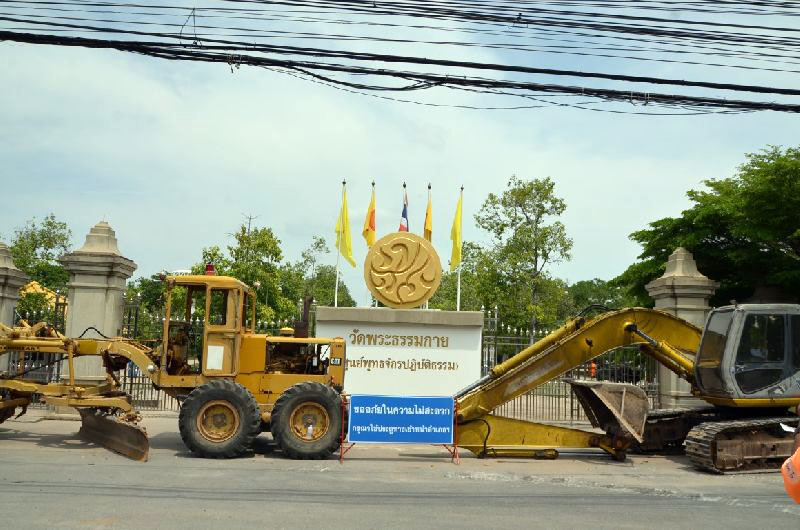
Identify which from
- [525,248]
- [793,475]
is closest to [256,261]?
[525,248]

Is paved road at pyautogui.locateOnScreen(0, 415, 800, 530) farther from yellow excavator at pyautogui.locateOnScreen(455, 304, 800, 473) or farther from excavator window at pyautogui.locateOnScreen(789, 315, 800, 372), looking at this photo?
excavator window at pyautogui.locateOnScreen(789, 315, 800, 372)

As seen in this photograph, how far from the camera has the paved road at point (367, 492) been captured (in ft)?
24.6

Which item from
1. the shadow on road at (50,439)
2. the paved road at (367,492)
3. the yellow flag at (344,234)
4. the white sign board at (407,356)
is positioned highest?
the yellow flag at (344,234)

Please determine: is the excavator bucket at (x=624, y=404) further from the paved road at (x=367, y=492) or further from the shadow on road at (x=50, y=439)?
the shadow on road at (x=50, y=439)

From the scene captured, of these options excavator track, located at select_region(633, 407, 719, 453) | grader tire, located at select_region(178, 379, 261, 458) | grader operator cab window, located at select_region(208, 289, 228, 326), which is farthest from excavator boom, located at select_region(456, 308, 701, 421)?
grader operator cab window, located at select_region(208, 289, 228, 326)

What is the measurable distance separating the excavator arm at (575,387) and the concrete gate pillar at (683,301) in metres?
3.75

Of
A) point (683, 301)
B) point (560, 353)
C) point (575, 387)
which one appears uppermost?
point (683, 301)

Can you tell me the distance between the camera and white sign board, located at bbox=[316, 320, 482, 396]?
1684 centimetres

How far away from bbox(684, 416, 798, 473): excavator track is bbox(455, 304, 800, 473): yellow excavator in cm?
2

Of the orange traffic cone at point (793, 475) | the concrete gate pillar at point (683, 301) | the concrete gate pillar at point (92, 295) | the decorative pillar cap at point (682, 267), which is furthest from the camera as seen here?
the decorative pillar cap at point (682, 267)

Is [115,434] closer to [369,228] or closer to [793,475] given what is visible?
[369,228]

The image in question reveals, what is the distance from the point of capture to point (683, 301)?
54.1ft

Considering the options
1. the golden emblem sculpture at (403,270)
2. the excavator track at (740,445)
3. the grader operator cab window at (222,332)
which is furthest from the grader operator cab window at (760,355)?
the grader operator cab window at (222,332)

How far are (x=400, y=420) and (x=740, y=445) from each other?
5334 mm
